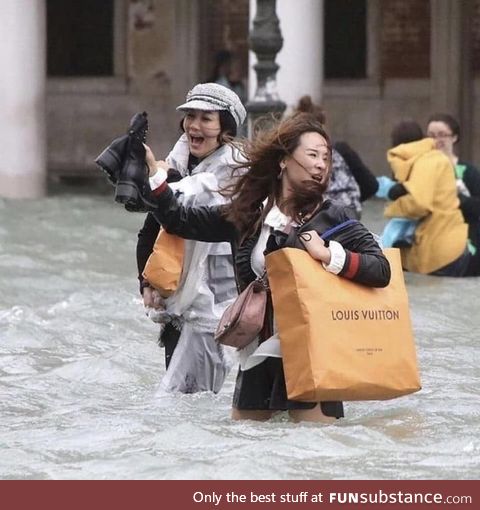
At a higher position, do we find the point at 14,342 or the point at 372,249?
the point at 372,249

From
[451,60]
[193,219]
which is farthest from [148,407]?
[451,60]

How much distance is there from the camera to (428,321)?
12.2 m

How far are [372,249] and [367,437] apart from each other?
92cm

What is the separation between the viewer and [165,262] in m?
8.14

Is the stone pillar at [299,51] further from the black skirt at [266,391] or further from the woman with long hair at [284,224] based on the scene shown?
the black skirt at [266,391]

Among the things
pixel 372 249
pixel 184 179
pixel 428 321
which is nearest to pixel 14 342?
pixel 428 321

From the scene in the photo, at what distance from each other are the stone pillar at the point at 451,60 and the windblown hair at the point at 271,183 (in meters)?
15.1

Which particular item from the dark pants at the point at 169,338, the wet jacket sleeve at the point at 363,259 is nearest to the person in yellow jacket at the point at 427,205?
the dark pants at the point at 169,338

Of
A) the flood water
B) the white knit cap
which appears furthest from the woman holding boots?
the flood water

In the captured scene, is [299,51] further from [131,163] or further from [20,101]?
[131,163]

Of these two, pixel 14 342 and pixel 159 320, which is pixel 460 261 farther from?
pixel 159 320

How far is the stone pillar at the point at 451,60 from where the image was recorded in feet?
73.1

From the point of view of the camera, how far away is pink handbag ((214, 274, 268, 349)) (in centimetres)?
717

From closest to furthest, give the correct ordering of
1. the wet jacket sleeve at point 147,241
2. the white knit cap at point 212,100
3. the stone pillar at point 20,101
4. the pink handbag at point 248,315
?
1. the pink handbag at point 248,315
2. the white knit cap at point 212,100
3. the wet jacket sleeve at point 147,241
4. the stone pillar at point 20,101
